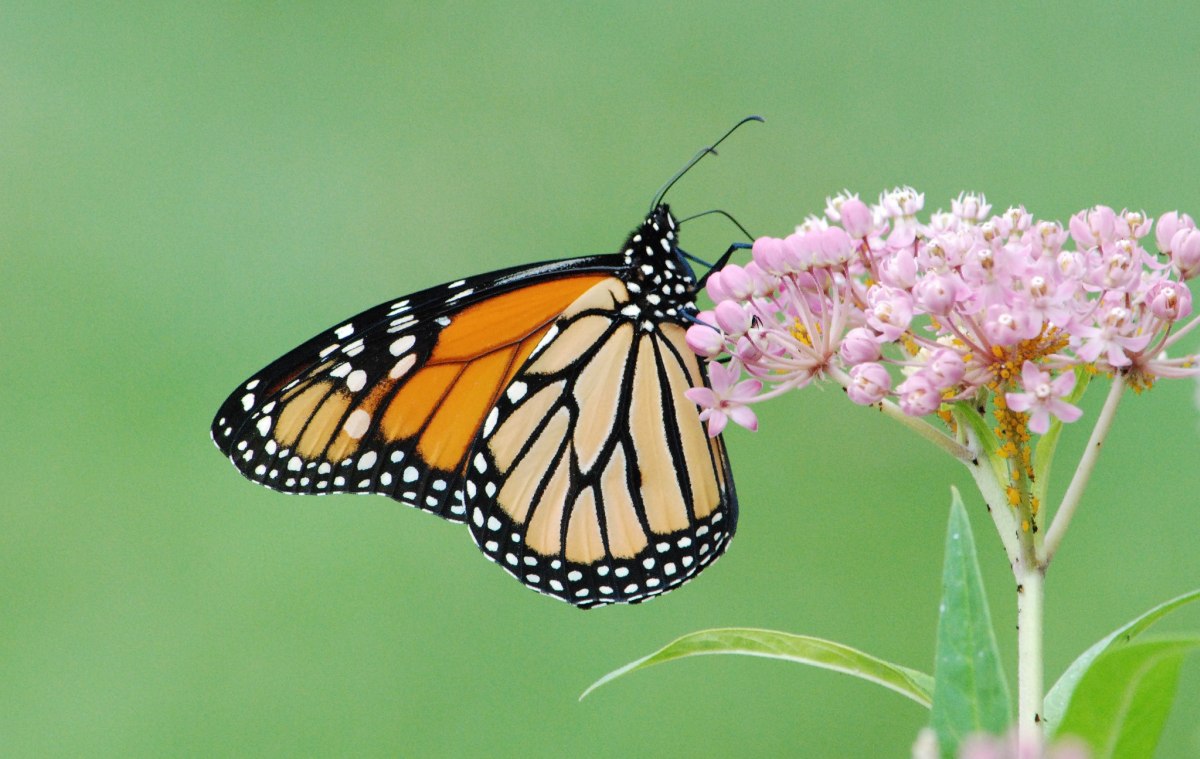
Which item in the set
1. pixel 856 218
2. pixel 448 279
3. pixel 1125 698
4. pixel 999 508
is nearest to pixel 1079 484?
pixel 999 508

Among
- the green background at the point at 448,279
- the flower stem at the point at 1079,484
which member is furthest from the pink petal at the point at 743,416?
the green background at the point at 448,279

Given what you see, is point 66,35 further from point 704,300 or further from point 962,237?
point 962,237

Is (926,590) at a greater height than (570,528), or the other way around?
(570,528)

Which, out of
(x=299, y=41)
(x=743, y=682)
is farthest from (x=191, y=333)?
(x=743, y=682)

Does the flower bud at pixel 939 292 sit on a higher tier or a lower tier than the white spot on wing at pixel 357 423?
lower

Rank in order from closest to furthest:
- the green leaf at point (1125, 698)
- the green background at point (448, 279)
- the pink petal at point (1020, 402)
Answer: the green leaf at point (1125, 698), the pink petal at point (1020, 402), the green background at point (448, 279)

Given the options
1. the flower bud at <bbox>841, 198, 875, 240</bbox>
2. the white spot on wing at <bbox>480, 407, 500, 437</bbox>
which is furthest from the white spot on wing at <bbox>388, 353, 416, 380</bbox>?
the flower bud at <bbox>841, 198, 875, 240</bbox>

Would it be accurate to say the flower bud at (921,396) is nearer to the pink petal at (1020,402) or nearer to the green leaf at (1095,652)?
the pink petal at (1020,402)
